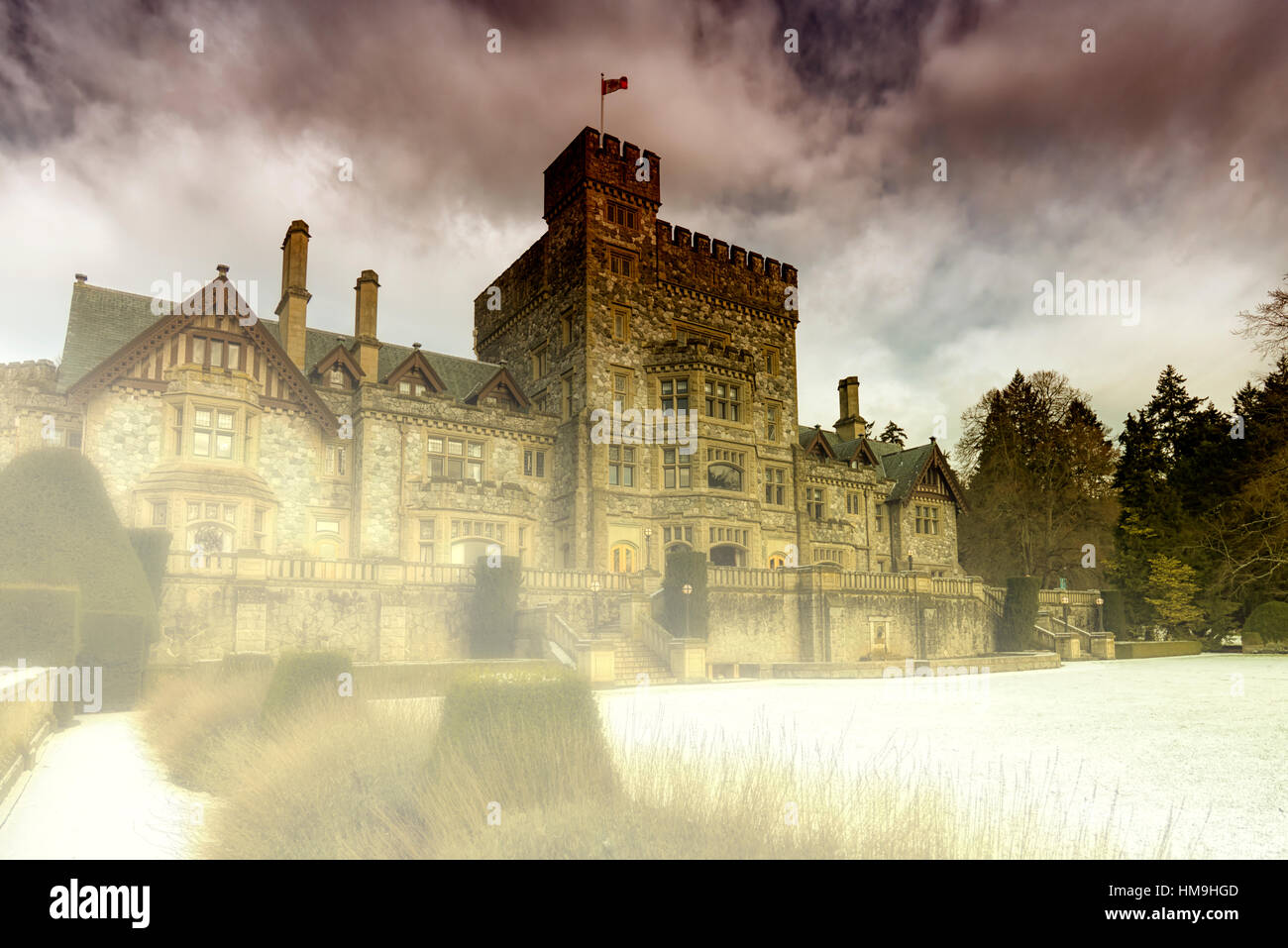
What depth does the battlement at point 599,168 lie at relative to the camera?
1465 inches

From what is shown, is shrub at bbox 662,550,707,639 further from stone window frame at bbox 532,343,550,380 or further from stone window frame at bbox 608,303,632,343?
stone window frame at bbox 532,343,550,380

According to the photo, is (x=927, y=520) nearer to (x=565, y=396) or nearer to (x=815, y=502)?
(x=815, y=502)

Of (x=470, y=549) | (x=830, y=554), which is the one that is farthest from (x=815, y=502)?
(x=470, y=549)

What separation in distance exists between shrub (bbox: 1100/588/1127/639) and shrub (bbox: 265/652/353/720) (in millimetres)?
37666

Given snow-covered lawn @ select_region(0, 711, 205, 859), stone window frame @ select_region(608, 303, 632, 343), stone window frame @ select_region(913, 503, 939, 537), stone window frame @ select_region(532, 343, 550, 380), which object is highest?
stone window frame @ select_region(608, 303, 632, 343)

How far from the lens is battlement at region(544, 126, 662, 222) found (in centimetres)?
3722

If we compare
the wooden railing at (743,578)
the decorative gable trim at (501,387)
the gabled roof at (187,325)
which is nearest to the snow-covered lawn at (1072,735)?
the wooden railing at (743,578)

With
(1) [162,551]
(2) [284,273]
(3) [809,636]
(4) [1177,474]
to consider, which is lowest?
(3) [809,636]

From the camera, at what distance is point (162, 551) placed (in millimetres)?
21188

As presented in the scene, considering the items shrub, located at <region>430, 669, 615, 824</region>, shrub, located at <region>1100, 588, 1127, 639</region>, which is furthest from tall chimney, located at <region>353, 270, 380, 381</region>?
shrub, located at <region>1100, 588, 1127, 639</region>

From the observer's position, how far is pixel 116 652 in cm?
1623
